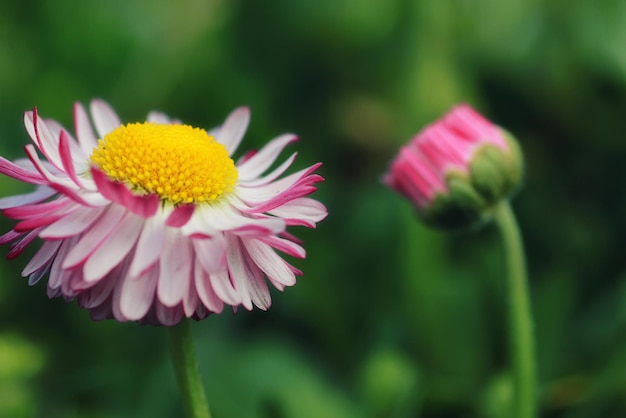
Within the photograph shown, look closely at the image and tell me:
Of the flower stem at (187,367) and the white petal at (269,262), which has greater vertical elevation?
the white petal at (269,262)

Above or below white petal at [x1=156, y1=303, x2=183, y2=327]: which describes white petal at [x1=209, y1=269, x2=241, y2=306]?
above

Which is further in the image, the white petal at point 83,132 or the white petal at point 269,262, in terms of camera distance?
the white petal at point 83,132

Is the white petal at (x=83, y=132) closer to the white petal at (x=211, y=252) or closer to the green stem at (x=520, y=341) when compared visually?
the white petal at (x=211, y=252)

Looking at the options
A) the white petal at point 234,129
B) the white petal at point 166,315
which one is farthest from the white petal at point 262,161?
the white petal at point 166,315

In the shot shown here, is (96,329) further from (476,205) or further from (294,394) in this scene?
(476,205)

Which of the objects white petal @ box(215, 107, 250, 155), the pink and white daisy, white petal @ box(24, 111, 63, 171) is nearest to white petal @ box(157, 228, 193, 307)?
the pink and white daisy

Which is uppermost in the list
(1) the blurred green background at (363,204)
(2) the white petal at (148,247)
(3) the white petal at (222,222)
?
(3) the white petal at (222,222)

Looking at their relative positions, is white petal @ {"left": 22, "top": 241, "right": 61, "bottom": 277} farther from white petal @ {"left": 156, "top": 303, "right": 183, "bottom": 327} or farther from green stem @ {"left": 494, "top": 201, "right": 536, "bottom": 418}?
green stem @ {"left": 494, "top": 201, "right": 536, "bottom": 418}
